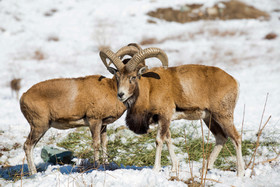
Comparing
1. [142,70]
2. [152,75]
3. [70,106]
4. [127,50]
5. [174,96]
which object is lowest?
[70,106]

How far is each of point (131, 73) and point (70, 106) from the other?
5.32 ft

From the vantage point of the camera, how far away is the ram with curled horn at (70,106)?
6355 millimetres

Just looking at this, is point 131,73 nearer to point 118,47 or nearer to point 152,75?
point 152,75

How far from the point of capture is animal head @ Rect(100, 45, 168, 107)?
580 cm

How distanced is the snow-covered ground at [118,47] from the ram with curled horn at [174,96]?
95 cm

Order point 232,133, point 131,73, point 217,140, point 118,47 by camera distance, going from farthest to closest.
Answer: point 118,47 < point 217,140 < point 131,73 < point 232,133

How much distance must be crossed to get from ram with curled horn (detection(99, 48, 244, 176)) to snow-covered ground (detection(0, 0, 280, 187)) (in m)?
0.95

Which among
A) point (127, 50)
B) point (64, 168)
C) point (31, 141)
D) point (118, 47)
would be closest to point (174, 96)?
point (127, 50)

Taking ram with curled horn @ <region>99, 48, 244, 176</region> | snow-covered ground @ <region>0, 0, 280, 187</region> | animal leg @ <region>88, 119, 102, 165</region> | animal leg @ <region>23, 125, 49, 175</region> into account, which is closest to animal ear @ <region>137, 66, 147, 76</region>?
ram with curled horn @ <region>99, 48, 244, 176</region>

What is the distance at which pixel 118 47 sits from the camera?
29016mm

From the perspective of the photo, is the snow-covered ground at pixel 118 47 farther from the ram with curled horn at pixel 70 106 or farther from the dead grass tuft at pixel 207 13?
the dead grass tuft at pixel 207 13

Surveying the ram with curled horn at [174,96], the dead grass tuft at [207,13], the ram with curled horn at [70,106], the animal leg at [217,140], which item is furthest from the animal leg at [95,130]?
the dead grass tuft at [207,13]

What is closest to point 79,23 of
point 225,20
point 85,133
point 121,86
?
point 225,20

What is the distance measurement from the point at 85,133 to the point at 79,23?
30.7 meters
